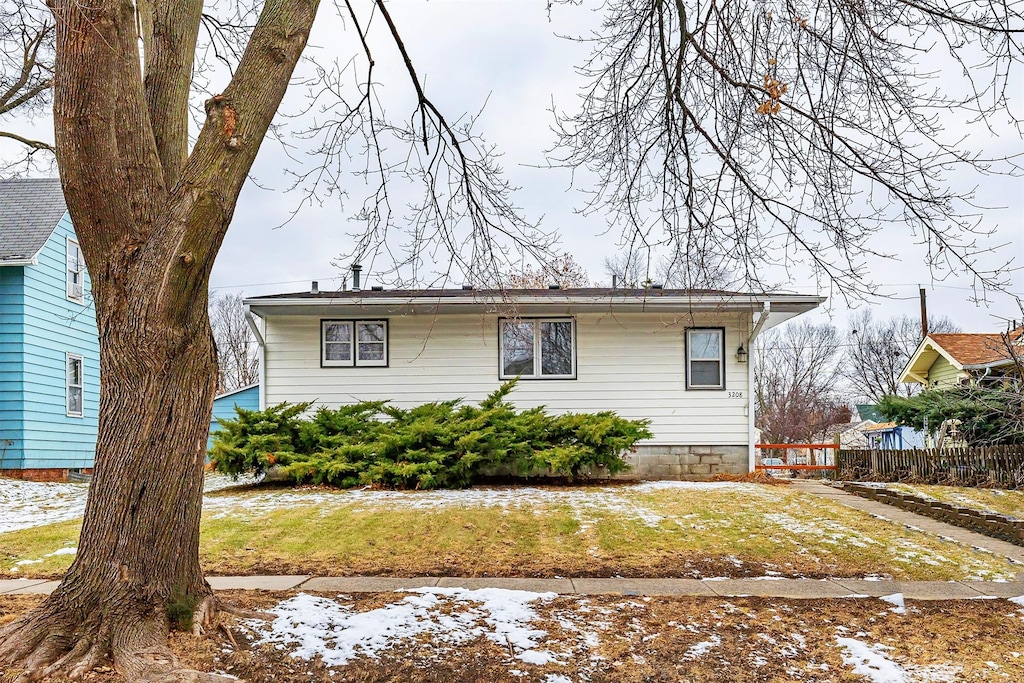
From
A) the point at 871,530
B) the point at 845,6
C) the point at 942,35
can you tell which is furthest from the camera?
the point at 871,530

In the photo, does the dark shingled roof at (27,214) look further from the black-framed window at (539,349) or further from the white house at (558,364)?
the black-framed window at (539,349)

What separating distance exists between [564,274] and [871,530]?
16.1ft

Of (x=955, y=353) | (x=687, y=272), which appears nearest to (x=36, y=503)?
(x=687, y=272)

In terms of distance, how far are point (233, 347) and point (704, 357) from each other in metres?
30.9

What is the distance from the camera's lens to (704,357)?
1342cm

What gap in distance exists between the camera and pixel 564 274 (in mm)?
6816

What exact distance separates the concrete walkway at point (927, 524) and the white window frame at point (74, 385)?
1548 centimetres

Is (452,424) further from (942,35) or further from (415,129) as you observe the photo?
(942,35)

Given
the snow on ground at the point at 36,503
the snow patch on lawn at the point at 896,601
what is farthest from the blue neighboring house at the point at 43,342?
the snow patch on lawn at the point at 896,601

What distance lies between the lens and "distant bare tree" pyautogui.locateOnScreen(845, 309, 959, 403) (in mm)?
40438

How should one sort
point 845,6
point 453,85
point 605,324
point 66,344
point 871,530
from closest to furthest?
point 845,6
point 453,85
point 871,530
point 605,324
point 66,344

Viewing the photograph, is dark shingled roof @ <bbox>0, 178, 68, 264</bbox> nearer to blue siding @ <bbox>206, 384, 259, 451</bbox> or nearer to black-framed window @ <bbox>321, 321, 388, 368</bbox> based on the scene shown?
black-framed window @ <bbox>321, 321, 388, 368</bbox>

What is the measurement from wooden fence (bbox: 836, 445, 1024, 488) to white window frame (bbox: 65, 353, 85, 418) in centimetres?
1705

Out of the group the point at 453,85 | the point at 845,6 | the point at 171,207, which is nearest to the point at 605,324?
the point at 453,85
